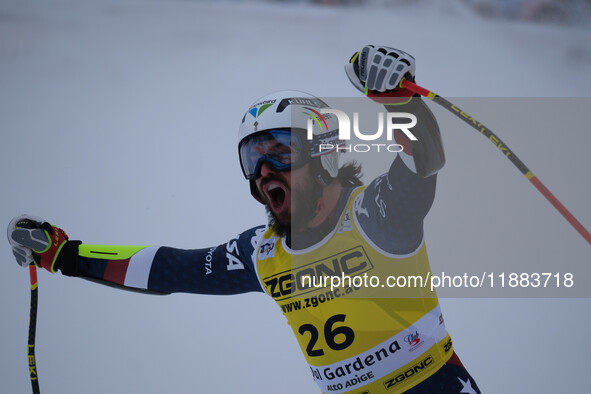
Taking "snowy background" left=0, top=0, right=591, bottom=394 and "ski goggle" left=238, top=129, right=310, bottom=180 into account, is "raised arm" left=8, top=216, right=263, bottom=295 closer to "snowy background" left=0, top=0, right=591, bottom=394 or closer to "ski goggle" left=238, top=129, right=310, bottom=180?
"ski goggle" left=238, top=129, right=310, bottom=180

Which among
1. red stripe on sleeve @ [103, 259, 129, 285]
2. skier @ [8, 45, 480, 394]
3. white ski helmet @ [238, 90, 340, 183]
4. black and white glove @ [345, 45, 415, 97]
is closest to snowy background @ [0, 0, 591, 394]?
red stripe on sleeve @ [103, 259, 129, 285]

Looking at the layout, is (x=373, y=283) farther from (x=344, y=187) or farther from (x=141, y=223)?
(x=141, y=223)

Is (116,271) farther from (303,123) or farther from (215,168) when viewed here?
(215,168)

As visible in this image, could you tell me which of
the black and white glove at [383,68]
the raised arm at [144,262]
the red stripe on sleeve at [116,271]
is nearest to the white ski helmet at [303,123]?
the black and white glove at [383,68]

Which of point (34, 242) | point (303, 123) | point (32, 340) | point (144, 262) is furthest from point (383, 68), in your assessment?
point (32, 340)

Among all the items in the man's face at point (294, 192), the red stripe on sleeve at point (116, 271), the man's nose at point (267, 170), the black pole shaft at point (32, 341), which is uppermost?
the man's nose at point (267, 170)

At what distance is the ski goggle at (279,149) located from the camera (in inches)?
108

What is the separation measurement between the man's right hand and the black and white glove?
1.86m

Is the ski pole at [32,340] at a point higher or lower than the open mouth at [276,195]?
lower

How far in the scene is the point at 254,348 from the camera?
4457 millimetres

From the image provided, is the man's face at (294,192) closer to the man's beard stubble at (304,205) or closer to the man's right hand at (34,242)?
the man's beard stubble at (304,205)

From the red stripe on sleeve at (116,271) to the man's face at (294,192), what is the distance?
3.34 feet

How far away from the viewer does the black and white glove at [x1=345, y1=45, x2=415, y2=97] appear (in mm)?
2338

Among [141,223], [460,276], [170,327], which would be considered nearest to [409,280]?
[460,276]
